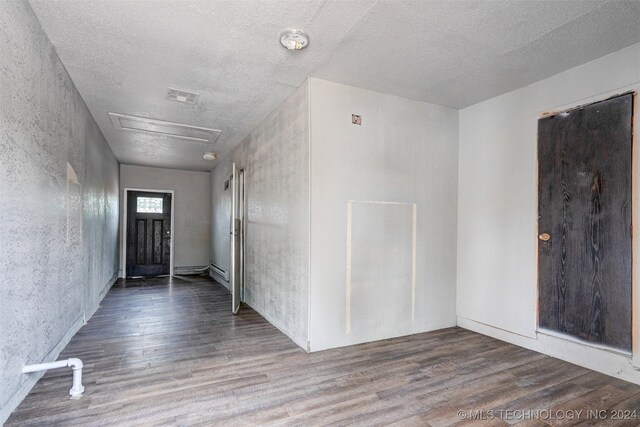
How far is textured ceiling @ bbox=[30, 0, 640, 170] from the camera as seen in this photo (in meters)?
2.16

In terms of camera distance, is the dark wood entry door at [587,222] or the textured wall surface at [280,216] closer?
the dark wood entry door at [587,222]

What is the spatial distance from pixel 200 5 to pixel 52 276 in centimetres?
245

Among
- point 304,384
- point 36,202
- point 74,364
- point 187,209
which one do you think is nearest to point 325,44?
point 36,202

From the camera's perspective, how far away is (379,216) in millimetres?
3529

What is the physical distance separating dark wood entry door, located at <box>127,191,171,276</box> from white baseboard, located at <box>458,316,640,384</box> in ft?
23.5

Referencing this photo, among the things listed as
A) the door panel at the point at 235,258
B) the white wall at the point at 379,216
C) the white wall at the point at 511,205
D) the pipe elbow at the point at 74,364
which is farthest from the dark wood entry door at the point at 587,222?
the pipe elbow at the point at 74,364

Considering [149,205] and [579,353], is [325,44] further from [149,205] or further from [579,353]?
[149,205]

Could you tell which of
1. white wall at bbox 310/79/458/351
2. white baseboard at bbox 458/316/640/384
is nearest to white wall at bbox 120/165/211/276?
white wall at bbox 310/79/458/351

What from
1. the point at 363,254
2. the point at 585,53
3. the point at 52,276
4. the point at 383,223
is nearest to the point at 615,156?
the point at 585,53

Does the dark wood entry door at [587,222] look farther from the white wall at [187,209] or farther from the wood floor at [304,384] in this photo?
the white wall at [187,209]

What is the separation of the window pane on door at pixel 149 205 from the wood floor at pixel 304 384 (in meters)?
4.52

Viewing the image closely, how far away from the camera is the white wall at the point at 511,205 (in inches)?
109

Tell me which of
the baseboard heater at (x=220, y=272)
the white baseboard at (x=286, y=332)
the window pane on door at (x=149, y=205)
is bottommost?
the white baseboard at (x=286, y=332)

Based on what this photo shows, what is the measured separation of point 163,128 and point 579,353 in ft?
18.2
